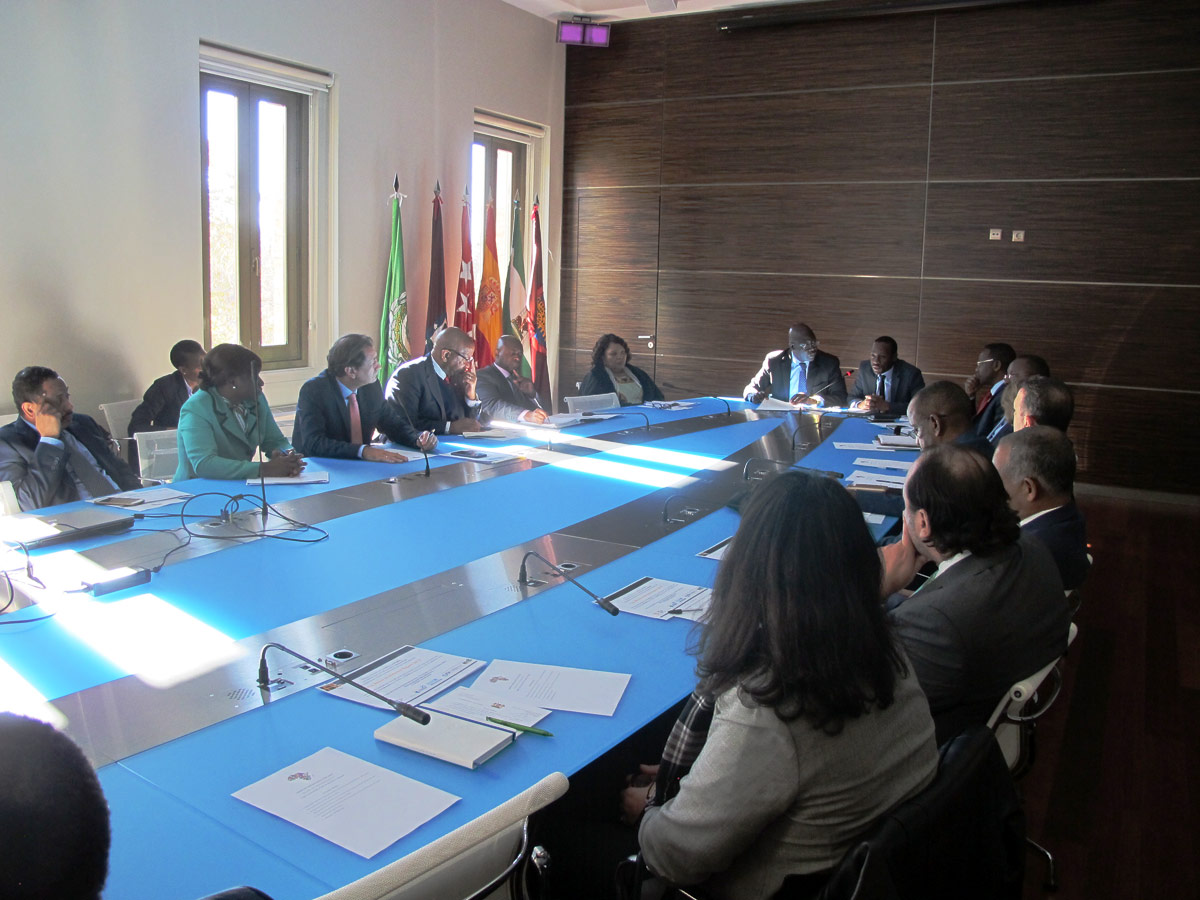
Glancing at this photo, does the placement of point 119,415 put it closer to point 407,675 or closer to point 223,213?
point 223,213

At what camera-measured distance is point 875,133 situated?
25.2ft

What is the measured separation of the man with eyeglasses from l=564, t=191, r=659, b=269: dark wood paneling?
123 inches

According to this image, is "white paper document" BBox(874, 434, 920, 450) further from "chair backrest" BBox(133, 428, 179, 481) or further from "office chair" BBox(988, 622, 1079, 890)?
"chair backrest" BBox(133, 428, 179, 481)

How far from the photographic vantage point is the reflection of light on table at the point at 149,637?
207 centimetres

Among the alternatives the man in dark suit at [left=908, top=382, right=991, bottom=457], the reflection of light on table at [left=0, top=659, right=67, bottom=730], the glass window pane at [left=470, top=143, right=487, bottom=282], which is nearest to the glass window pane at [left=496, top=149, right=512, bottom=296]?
the glass window pane at [left=470, top=143, right=487, bottom=282]

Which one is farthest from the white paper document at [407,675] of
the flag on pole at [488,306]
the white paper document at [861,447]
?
the flag on pole at [488,306]

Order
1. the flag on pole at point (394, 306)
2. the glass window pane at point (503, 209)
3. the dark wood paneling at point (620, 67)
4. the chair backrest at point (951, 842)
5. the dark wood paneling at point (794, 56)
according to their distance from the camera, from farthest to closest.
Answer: the glass window pane at point (503, 209)
the dark wood paneling at point (620, 67)
the dark wood paneling at point (794, 56)
the flag on pole at point (394, 306)
the chair backrest at point (951, 842)

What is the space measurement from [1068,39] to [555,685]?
273 inches

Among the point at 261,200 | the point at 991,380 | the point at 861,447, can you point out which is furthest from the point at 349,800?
the point at 991,380

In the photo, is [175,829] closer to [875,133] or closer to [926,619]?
[926,619]

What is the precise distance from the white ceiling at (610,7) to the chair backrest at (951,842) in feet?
24.8

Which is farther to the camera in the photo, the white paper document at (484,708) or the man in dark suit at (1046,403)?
the man in dark suit at (1046,403)

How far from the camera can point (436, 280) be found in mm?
7418

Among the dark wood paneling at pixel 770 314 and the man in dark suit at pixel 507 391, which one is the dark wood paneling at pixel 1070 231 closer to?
the dark wood paneling at pixel 770 314
